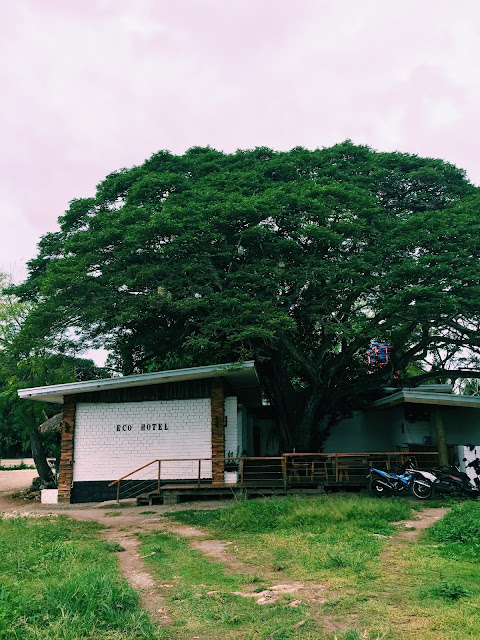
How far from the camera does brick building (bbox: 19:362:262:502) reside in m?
16.2

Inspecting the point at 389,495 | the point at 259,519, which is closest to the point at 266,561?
the point at 259,519

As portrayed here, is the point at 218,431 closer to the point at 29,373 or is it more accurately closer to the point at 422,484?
the point at 422,484

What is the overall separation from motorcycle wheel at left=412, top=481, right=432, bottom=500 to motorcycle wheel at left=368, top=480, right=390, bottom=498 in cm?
73

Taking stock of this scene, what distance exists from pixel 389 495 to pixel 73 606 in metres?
10.8

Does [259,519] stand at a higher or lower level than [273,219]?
lower

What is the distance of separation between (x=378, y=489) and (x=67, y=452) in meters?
9.23

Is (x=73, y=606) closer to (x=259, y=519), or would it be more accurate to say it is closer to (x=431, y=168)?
(x=259, y=519)

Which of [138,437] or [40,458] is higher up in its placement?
[138,437]

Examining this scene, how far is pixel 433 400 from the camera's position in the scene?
647 inches

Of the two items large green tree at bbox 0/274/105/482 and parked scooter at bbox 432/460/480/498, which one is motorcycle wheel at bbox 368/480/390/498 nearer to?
parked scooter at bbox 432/460/480/498

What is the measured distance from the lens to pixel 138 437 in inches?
653

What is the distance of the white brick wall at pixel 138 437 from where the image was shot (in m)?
16.3

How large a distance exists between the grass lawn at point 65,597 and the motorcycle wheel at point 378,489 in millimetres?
8077

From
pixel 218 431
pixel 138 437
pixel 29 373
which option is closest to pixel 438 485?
pixel 218 431
